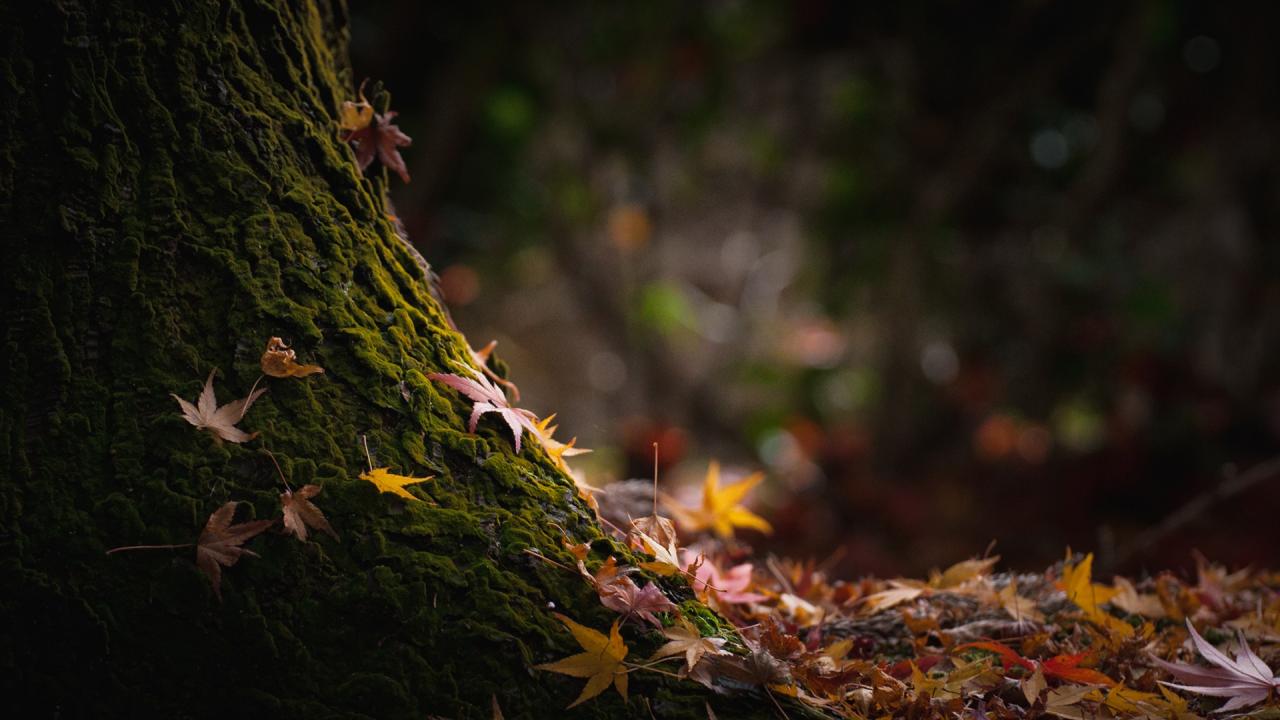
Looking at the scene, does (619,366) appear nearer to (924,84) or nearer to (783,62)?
(783,62)

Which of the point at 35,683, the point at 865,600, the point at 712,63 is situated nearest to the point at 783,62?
the point at 712,63

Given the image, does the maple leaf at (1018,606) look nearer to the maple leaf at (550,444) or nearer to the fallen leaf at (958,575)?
the fallen leaf at (958,575)

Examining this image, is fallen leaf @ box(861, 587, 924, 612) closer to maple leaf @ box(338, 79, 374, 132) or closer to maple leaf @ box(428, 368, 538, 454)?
maple leaf @ box(428, 368, 538, 454)

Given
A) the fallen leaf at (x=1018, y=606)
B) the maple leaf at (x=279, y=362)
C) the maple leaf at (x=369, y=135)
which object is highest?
the maple leaf at (x=369, y=135)

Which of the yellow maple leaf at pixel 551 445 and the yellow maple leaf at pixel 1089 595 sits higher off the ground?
the yellow maple leaf at pixel 551 445

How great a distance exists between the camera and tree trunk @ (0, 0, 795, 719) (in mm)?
939

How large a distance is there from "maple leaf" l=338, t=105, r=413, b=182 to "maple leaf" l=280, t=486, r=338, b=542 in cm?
52

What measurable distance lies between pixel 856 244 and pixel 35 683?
6487 millimetres

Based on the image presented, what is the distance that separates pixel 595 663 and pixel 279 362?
1.70 ft

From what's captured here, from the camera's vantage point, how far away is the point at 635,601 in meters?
1.05

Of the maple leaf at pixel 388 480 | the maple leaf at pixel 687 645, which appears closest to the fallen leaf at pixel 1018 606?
the maple leaf at pixel 687 645

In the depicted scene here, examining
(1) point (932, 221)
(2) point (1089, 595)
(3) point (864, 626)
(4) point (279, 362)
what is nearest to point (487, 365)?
(4) point (279, 362)

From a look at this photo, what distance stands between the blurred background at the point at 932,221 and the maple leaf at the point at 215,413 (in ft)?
12.6

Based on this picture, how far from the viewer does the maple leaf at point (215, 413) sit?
39.2 inches
